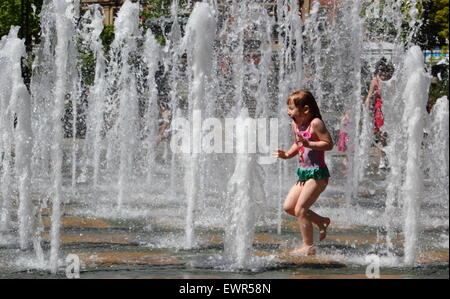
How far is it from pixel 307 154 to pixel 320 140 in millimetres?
191

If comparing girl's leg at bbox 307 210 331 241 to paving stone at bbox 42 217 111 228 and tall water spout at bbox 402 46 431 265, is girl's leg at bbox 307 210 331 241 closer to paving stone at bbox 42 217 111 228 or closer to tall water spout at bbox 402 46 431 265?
tall water spout at bbox 402 46 431 265

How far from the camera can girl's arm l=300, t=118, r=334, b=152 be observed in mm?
5620

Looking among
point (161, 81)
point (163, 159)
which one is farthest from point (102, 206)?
point (161, 81)

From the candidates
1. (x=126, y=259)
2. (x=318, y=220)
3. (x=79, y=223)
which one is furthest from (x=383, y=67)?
(x=126, y=259)

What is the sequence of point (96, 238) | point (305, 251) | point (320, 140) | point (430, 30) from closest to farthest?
1. point (320, 140)
2. point (305, 251)
3. point (96, 238)
4. point (430, 30)

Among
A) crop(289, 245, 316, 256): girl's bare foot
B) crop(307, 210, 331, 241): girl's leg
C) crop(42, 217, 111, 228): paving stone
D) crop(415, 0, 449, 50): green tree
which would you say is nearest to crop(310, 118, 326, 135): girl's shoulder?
crop(307, 210, 331, 241): girl's leg

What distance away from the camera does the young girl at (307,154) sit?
5.68 meters

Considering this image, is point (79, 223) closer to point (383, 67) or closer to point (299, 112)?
point (299, 112)

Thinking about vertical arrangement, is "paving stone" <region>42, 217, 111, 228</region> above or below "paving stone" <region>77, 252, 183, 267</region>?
above

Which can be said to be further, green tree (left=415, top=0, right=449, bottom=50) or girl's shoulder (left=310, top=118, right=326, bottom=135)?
green tree (left=415, top=0, right=449, bottom=50)

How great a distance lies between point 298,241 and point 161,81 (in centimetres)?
2292

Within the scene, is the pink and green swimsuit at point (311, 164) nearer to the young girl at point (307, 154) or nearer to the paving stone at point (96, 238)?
the young girl at point (307, 154)

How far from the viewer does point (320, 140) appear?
568 cm
